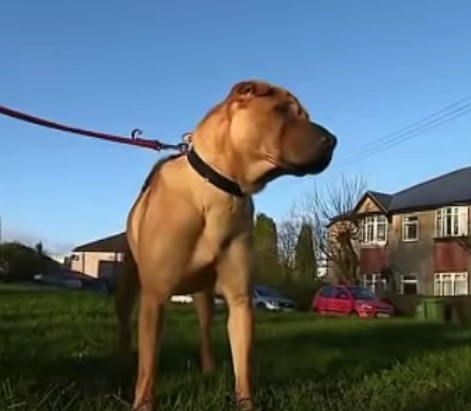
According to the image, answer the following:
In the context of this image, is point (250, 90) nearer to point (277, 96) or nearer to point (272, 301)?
point (277, 96)

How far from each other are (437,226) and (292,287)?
953 cm

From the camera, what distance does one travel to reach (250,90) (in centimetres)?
391

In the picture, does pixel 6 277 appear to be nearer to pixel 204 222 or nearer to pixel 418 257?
pixel 418 257

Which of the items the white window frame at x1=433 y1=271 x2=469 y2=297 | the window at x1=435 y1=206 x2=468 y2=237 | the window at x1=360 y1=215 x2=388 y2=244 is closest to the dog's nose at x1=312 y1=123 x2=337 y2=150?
the window at x1=435 y1=206 x2=468 y2=237

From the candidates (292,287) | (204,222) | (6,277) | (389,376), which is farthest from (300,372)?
(6,277)

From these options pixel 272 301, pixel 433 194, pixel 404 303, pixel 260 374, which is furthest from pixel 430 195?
pixel 260 374

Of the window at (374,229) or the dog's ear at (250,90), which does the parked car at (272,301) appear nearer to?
the window at (374,229)

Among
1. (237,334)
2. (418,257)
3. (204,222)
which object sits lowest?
(237,334)

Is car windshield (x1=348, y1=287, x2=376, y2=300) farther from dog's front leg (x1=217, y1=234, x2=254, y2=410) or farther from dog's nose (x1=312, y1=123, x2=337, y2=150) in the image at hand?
dog's nose (x1=312, y1=123, x2=337, y2=150)

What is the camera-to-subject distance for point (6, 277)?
200 ft

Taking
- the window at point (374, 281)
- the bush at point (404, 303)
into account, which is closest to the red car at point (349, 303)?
the bush at point (404, 303)

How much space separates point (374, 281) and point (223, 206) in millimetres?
49835

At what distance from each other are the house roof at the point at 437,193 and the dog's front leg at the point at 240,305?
143 feet

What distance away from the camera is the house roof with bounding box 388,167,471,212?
4759 centimetres
